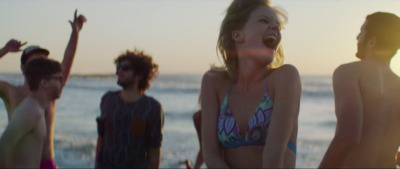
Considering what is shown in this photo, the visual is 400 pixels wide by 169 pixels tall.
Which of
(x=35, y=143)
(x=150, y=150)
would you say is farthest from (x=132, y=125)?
(x=35, y=143)

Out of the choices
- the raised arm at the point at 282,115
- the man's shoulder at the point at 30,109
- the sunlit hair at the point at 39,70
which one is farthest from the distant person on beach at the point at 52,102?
the raised arm at the point at 282,115

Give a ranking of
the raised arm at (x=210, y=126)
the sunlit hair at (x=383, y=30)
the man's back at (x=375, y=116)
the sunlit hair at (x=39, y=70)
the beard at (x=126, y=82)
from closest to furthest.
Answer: the raised arm at (x=210, y=126) < the man's back at (x=375, y=116) < the sunlit hair at (x=383, y=30) < the sunlit hair at (x=39, y=70) < the beard at (x=126, y=82)

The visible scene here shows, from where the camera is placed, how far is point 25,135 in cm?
407

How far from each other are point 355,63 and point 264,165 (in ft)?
3.37

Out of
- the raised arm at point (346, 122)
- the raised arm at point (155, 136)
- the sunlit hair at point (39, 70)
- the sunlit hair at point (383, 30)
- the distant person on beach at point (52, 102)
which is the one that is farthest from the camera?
the raised arm at point (155, 136)

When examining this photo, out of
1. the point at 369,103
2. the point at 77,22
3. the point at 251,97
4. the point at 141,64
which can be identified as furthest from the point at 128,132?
the point at 369,103

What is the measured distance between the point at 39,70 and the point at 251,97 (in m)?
1.61

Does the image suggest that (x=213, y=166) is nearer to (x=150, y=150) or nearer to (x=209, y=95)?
(x=209, y=95)

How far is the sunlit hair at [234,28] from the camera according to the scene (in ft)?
12.1

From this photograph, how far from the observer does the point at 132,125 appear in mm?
4836

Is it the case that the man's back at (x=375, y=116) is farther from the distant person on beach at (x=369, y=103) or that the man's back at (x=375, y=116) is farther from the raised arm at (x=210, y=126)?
the raised arm at (x=210, y=126)

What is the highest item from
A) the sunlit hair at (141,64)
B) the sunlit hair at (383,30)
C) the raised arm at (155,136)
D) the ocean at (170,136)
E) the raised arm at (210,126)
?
the sunlit hair at (383,30)

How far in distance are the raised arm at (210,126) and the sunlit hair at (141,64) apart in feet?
4.74

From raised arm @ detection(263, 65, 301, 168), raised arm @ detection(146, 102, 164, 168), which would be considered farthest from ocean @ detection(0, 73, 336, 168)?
raised arm @ detection(263, 65, 301, 168)
